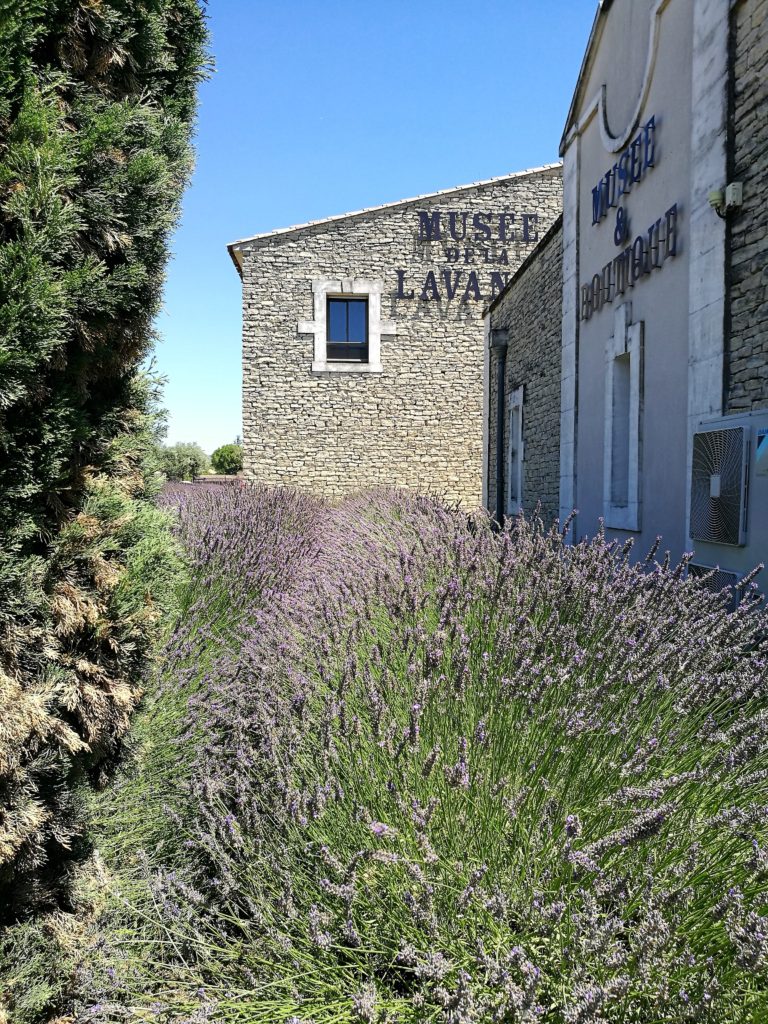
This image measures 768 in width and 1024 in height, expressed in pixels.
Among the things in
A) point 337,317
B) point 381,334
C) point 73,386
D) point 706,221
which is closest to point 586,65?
point 706,221

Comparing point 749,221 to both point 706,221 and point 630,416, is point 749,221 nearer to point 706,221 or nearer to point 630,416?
point 706,221

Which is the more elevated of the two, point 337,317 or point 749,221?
point 337,317

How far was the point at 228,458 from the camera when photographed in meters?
30.9

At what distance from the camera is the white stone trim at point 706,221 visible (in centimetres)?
428

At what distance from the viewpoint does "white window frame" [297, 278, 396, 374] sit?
50.9 feet

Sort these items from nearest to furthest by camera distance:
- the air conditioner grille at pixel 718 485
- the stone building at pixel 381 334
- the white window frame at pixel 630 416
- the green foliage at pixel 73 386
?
the green foliage at pixel 73 386 → the air conditioner grille at pixel 718 485 → the white window frame at pixel 630 416 → the stone building at pixel 381 334

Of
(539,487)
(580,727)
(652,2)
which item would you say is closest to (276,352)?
(539,487)

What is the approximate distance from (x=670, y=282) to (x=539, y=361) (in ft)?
13.4

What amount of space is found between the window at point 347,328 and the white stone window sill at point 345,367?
31 cm

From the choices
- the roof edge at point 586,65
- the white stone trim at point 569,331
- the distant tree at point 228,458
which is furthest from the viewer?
the distant tree at point 228,458

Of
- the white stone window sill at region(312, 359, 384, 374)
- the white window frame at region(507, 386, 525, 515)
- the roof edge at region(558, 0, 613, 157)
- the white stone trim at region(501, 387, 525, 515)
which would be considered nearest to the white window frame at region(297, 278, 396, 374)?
the white stone window sill at region(312, 359, 384, 374)

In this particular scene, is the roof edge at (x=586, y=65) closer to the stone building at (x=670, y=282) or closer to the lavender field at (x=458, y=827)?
→ the stone building at (x=670, y=282)

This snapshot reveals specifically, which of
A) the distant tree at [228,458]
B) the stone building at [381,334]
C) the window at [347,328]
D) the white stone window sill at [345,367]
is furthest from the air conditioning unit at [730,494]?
the distant tree at [228,458]

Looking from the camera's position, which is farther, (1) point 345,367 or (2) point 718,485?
(1) point 345,367
